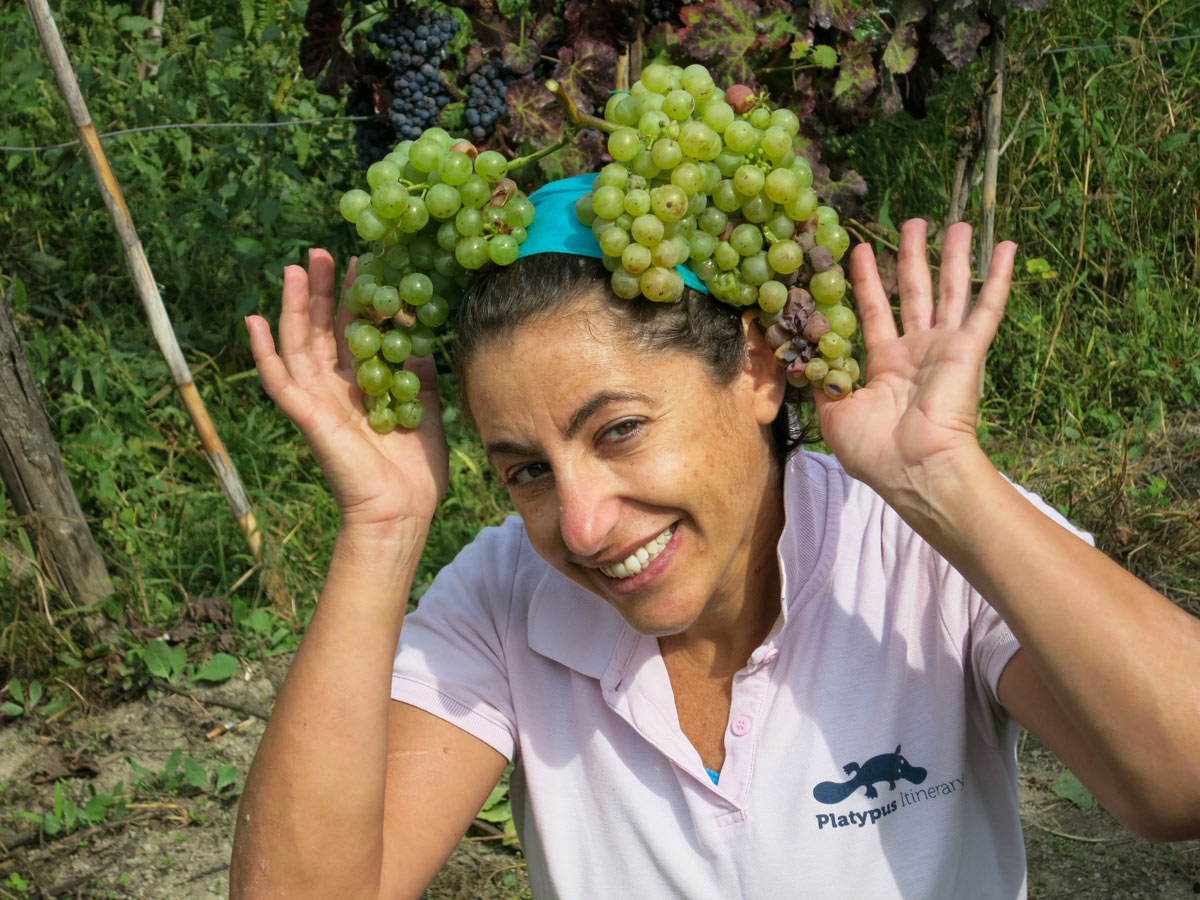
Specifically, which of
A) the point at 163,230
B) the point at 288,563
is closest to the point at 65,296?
the point at 163,230

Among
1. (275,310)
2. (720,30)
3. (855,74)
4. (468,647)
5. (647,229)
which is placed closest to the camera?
(647,229)

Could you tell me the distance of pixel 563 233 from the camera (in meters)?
1.80

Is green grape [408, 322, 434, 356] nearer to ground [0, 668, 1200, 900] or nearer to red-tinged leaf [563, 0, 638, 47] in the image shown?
red-tinged leaf [563, 0, 638, 47]

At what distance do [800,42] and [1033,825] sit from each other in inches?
82.2

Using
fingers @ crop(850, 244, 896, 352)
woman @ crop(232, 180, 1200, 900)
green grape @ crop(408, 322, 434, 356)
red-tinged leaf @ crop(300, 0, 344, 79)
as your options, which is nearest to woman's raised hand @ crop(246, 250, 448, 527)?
woman @ crop(232, 180, 1200, 900)

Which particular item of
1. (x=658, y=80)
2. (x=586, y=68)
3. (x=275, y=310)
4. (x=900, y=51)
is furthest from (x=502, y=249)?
(x=275, y=310)

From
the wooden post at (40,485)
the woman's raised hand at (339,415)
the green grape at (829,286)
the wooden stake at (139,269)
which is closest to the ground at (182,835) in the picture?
the wooden post at (40,485)

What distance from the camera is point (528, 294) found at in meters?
1.78

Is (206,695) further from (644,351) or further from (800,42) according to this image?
(800,42)

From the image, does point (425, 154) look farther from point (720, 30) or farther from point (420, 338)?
point (720, 30)

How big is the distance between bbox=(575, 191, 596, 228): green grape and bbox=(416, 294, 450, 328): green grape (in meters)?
0.28

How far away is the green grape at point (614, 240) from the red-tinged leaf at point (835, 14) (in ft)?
5.06

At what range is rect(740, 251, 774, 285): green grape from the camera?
5.92 feet

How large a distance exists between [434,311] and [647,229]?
1.33ft
